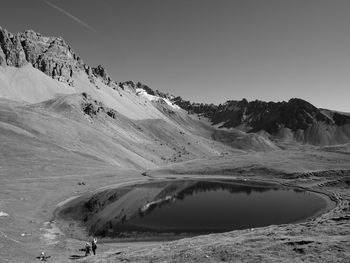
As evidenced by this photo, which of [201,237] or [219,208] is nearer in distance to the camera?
[201,237]

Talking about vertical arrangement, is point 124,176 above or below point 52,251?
above

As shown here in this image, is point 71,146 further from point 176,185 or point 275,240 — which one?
point 275,240

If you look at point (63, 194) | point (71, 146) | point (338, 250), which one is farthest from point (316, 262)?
point (71, 146)

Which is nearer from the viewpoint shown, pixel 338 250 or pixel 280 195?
pixel 338 250

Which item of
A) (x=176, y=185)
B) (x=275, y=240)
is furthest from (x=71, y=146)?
(x=275, y=240)

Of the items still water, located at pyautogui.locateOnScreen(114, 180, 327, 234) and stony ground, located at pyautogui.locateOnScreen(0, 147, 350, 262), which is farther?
still water, located at pyautogui.locateOnScreen(114, 180, 327, 234)

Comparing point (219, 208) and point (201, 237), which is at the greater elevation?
point (219, 208)

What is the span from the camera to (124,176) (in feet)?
439

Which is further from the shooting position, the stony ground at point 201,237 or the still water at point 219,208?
the still water at point 219,208

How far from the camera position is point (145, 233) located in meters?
65.2

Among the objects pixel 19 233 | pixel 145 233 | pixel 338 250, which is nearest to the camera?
pixel 338 250

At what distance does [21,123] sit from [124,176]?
213ft

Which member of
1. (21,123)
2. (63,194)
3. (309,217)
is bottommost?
(309,217)

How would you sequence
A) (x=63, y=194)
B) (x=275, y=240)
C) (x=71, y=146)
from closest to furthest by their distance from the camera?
(x=275, y=240)
(x=63, y=194)
(x=71, y=146)
